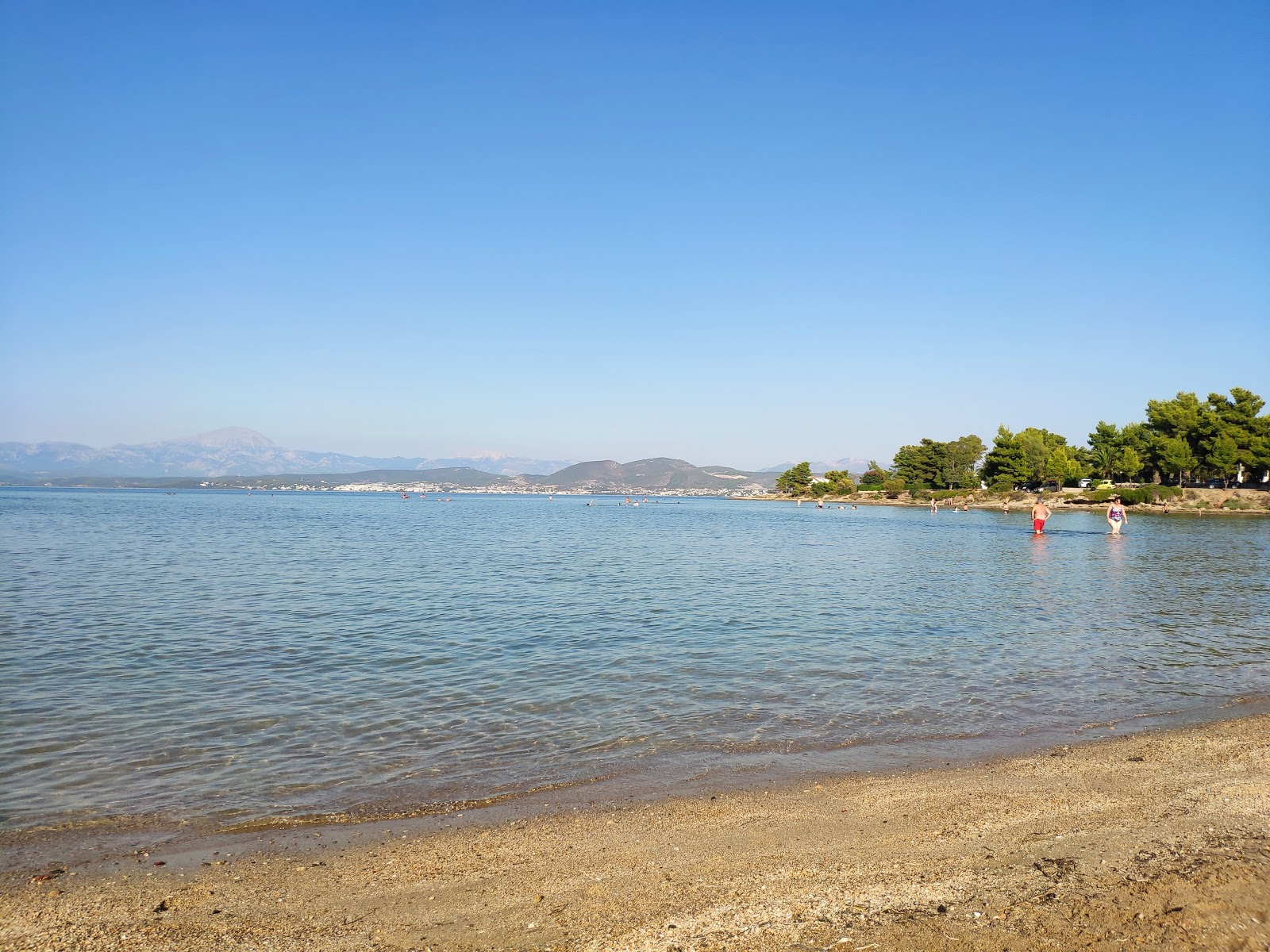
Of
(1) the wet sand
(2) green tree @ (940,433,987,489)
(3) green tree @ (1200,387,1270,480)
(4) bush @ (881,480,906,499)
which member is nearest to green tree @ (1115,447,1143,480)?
(3) green tree @ (1200,387,1270,480)

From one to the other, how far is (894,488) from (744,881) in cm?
16686

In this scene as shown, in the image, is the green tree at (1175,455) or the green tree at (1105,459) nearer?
the green tree at (1175,455)

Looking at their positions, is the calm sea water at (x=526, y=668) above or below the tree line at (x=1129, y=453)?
below

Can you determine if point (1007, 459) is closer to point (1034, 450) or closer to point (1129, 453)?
point (1034, 450)

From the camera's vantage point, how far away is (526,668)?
1464 cm

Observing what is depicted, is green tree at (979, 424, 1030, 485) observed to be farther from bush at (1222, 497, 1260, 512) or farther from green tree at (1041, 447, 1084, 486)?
bush at (1222, 497, 1260, 512)

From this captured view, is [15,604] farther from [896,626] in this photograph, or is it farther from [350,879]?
[896,626]

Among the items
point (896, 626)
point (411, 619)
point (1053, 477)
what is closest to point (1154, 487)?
point (1053, 477)

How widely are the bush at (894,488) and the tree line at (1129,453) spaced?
353 millimetres

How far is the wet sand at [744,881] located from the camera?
17.0ft

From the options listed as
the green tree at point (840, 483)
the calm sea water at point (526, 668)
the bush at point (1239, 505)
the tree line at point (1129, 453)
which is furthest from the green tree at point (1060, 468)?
the calm sea water at point (526, 668)

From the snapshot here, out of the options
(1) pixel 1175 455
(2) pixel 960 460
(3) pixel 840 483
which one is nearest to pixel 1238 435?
(1) pixel 1175 455

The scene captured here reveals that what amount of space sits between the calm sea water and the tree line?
91790mm

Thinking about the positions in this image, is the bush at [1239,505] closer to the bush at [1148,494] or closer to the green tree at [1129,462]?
the bush at [1148,494]
